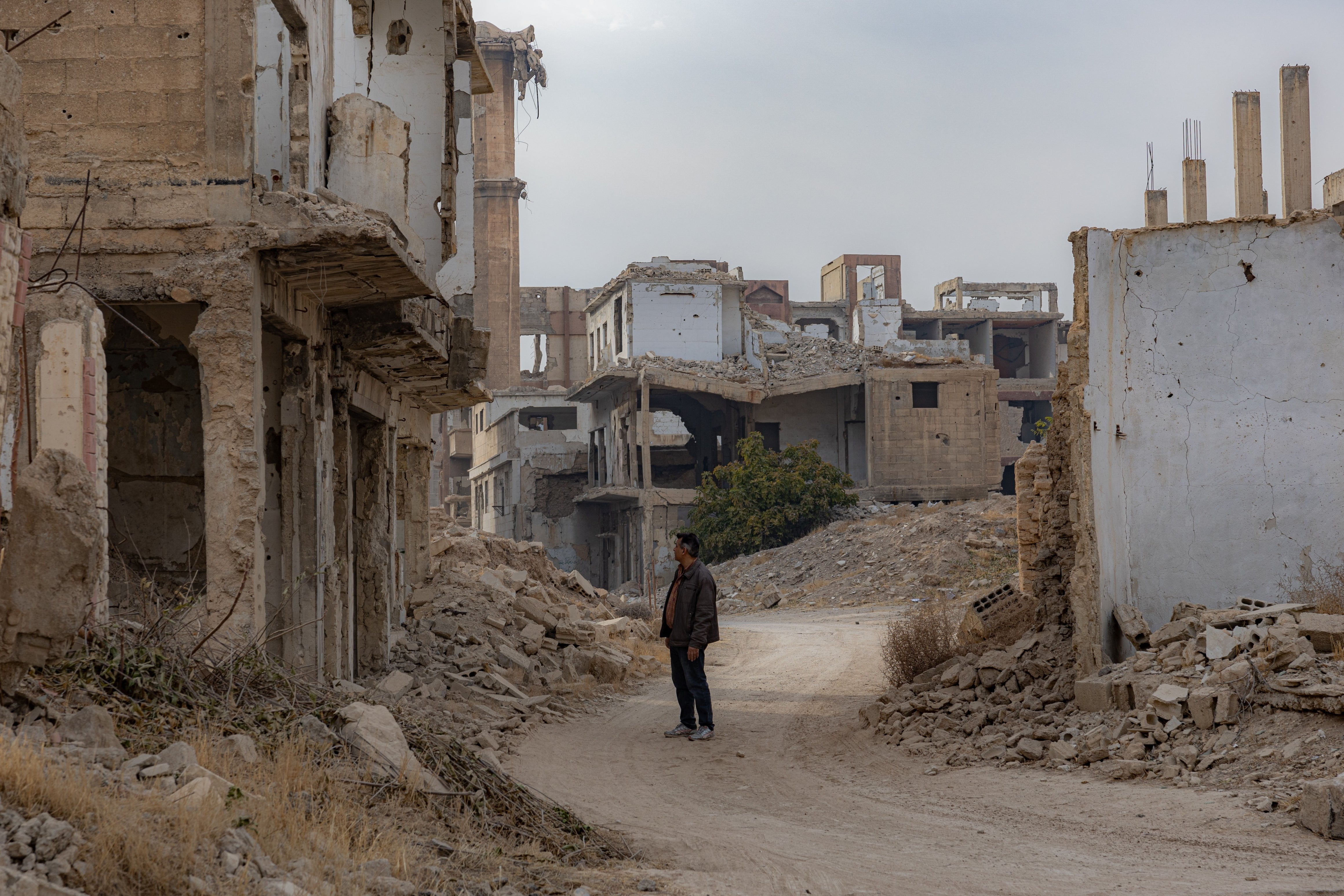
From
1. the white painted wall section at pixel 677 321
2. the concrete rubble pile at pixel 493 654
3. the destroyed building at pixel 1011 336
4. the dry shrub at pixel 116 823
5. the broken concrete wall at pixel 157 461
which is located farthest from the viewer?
the destroyed building at pixel 1011 336

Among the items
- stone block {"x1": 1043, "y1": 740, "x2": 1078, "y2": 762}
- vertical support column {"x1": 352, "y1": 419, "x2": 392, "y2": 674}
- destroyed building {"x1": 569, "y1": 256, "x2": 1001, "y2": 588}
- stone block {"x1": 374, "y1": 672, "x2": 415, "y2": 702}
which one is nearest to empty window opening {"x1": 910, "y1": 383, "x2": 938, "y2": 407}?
destroyed building {"x1": 569, "y1": 256, "x2": 1001, "y2": 588}

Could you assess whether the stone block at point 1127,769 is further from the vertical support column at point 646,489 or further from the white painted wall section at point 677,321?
the white painted wall section at point 677,321

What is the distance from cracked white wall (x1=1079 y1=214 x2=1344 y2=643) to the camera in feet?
32.4

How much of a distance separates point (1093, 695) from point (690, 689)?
3266 millimetres

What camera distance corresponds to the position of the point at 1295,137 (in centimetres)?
1923

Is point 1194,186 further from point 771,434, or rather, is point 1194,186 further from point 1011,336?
point 1011,336

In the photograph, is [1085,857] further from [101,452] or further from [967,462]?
[967,462]

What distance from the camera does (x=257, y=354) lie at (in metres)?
8.25

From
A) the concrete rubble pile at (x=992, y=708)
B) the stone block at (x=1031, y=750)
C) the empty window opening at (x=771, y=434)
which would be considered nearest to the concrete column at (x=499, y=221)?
the empty window opening at (x=771, y=434)

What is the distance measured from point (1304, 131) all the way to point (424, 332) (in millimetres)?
14905

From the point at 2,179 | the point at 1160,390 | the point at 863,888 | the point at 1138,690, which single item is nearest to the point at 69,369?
the point at 2,179

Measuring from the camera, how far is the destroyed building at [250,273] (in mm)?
8148

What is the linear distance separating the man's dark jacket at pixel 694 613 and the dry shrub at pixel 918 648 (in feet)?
7.53

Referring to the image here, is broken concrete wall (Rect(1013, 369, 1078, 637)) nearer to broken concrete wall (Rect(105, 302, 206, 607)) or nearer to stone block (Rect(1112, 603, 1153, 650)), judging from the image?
stone block (Rect(1112, 603, 1153, 650))
